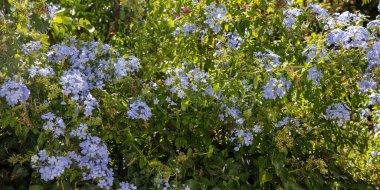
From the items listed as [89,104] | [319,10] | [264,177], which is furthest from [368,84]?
[89,104]

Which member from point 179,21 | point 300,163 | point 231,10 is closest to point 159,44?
point 179,21

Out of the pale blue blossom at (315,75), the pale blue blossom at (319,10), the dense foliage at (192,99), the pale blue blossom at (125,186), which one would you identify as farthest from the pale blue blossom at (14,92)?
the pale blue blossom at (319,10)

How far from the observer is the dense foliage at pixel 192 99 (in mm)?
2414

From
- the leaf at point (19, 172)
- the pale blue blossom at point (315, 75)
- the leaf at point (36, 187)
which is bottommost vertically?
the leaf at point (19, 172)

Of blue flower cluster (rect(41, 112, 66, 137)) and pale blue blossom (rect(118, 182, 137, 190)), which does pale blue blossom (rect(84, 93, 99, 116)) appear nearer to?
blue flower cluster (rect(41, 112, 66, 137))

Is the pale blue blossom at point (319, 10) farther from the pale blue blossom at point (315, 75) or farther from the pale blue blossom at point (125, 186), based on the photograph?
the pale blue blossom at point (125, 186)

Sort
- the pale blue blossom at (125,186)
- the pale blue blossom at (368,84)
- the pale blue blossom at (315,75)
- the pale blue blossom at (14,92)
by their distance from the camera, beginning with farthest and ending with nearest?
the pale blue blossom at (368,84)
the pale blue blossom at (315,75)
the pale blue blossom at (125,186)
the pale blue blossom at (14,92)

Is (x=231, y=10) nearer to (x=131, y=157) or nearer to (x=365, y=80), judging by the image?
(x=365, y=80)

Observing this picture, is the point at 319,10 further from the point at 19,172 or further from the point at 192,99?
the point at 19,172

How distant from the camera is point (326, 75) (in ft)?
9.04

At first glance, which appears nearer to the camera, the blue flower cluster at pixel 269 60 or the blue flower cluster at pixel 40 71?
the blue flower cluster at pixel 40 71

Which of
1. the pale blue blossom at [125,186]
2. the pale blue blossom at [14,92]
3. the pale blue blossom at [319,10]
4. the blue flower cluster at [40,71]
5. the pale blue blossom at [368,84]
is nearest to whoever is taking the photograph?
the pale blue blossom at [14,92]

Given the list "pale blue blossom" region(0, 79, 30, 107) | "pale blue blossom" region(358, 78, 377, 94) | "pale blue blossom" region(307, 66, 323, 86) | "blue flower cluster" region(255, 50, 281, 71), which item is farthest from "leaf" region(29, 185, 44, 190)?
"pale blue blossom" region(358, 78, 377, 94)

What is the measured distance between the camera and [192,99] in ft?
8.54
